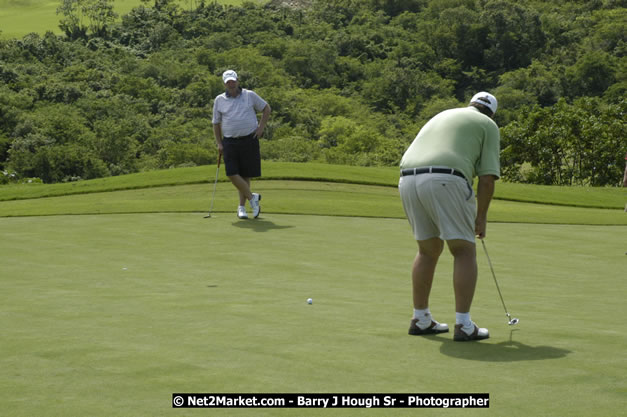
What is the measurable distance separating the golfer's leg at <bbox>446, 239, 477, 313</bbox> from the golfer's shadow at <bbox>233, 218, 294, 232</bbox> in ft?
24.1

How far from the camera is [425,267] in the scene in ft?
20.3

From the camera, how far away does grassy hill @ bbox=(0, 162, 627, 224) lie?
18469 mm

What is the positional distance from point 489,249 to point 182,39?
503ft

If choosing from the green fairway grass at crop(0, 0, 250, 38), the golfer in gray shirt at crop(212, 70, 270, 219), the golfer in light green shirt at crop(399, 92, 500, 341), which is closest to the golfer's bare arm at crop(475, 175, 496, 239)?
the golfer in light green shirt at crop(399, 92, 500, 341)

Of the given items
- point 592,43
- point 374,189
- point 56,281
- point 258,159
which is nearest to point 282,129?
point 592,43

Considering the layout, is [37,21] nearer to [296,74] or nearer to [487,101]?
[296,74]

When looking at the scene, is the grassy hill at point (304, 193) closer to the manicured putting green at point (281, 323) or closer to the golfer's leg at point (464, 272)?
the manicured putting green at point (281, 323)

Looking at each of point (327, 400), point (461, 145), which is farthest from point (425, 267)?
point (327, 400)

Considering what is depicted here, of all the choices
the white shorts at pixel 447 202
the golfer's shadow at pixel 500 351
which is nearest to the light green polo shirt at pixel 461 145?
the white shorts at pixel 447 202

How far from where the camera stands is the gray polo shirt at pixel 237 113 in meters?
14.4

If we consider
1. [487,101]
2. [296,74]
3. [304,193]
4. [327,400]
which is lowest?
[304,193]

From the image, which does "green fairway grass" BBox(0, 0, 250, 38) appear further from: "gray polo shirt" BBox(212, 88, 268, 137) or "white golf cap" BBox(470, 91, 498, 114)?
"white golf cap" BBox(470, 91, 498, 114)

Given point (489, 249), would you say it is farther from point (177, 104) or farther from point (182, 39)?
point (182, 39)

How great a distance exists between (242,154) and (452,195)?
29.9 feet
